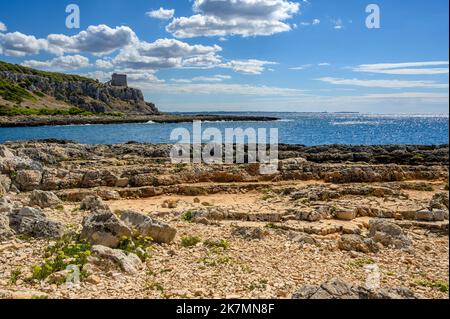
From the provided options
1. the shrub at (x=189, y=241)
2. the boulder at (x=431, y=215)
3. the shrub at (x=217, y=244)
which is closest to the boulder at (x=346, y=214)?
the boulder at (x=431, y=215)

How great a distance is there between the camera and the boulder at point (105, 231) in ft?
36.3

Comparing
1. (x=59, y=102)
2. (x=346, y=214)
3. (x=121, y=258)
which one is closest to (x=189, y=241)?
(x=121, y=258)

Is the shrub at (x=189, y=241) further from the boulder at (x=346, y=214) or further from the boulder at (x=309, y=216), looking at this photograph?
the boulder at (x=346, y=214)

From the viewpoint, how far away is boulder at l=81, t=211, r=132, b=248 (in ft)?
36.3

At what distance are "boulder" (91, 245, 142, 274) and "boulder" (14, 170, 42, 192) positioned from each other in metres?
14.3

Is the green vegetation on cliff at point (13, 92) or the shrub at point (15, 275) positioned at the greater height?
the green vegetation on cliff at point (13, 92)

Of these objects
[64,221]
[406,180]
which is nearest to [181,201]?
[64,221]

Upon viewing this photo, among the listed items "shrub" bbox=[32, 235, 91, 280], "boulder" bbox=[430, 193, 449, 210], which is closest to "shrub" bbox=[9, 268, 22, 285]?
"shrub" bbox=[32, 235, 91, 280]

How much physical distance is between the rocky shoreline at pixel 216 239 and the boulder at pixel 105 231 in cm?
A: 3

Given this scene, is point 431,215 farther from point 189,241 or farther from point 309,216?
point 189,241

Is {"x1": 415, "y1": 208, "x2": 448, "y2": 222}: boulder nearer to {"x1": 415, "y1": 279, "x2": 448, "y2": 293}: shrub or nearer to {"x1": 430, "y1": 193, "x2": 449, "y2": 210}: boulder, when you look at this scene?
{"x1": 430, "y1": 193, "x2": 449, "y2": 210}: boulder

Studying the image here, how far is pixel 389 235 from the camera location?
1296 cm

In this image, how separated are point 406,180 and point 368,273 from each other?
687 inches

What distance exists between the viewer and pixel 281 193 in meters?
22.1
